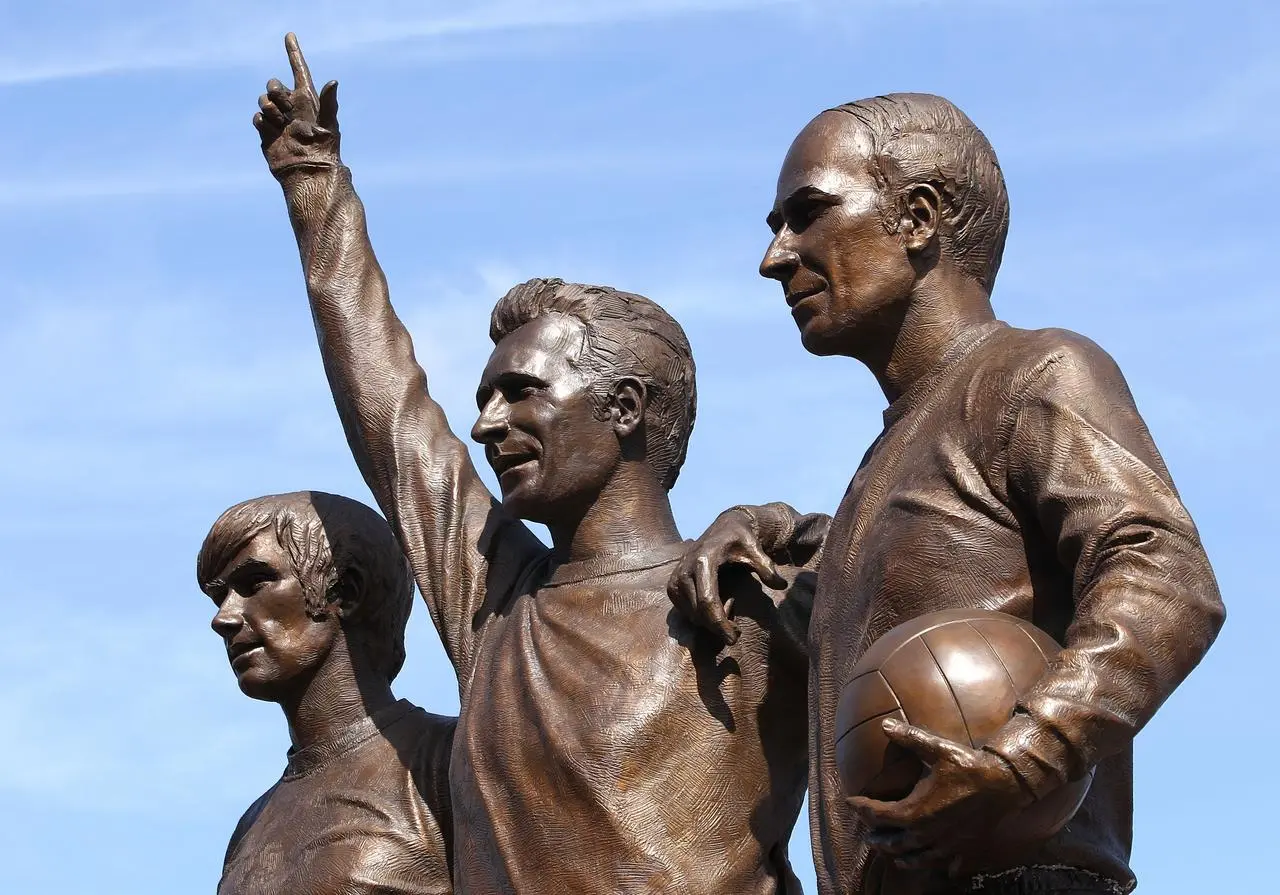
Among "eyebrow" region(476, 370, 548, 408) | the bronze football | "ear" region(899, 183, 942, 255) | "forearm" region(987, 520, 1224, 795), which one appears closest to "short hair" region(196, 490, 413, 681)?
"eyebrow" region(476, 370, 548, 408)

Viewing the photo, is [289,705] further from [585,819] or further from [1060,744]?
[1060,744]

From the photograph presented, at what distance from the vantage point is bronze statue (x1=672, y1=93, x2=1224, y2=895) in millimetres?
8023

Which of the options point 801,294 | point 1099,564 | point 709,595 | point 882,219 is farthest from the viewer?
point 709,595

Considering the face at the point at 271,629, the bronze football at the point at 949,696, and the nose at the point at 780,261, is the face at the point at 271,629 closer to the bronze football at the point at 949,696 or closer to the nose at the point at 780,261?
the nose at the point at 780,261

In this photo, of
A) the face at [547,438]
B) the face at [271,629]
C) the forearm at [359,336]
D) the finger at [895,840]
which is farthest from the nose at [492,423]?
the finger at [895,840]

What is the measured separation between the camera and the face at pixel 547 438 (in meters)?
10.7

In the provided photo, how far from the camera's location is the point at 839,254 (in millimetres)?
9477

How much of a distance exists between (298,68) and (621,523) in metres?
2.46

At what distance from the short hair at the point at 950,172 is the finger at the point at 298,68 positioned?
3.02m

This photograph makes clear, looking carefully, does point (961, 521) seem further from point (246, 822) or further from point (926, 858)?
point (246, 822)

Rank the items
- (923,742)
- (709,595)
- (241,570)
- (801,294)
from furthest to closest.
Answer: (241,570), (709,595), (801,294), (923,742)

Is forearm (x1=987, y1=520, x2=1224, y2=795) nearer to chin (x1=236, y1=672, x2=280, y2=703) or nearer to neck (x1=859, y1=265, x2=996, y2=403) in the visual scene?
neck (x1=859, y1=265, x2=996, y2=403)

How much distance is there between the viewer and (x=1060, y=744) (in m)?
7.90

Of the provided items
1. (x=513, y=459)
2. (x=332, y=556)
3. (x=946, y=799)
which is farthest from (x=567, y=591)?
(x=946, y=799)
